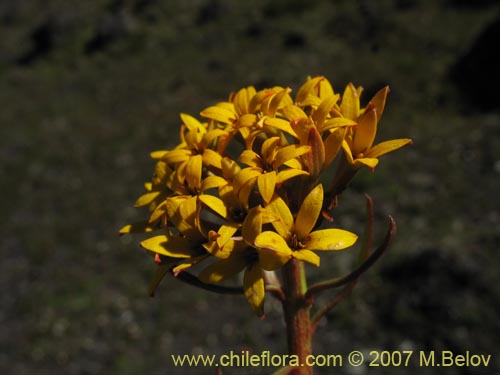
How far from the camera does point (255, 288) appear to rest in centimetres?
189

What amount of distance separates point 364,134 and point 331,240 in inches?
18.0

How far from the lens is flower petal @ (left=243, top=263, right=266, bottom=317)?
1.86 meters

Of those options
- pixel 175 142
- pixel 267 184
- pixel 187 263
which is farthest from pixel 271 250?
pixel 175 142

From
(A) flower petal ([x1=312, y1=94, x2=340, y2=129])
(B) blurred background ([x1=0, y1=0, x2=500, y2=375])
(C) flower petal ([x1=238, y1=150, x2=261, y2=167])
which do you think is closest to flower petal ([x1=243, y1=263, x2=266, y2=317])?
(C) flower petal ([x1=238, y1=150, x2=261, y2=167])

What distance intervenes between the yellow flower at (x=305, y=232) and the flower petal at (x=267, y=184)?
0.06 metres

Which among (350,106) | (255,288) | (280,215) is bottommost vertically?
(255,288)

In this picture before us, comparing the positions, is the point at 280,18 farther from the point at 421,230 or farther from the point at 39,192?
the point at 421,230

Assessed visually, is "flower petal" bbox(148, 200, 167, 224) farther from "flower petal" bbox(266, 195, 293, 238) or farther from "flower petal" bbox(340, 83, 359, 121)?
"flower petal" bbox(340, 83, 359, 121)

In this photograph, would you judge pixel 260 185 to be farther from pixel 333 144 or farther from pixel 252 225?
pixel 333 144

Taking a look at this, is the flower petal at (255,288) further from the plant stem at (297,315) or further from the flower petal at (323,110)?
the flower petal at (323,110)

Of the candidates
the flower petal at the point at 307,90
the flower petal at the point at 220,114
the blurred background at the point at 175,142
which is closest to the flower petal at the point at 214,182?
→ the flower petal at the point at 220,114

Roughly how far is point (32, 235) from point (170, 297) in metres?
3.08

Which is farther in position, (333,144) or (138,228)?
(138,228)

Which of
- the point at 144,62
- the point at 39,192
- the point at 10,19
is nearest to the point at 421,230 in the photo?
the point at 39,192
